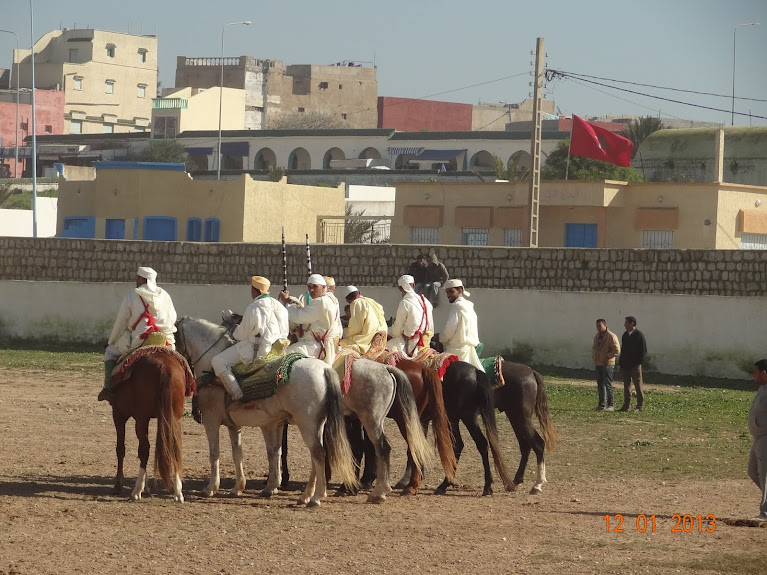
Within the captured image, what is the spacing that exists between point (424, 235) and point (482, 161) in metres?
28.0

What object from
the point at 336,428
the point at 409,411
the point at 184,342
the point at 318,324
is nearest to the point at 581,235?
the point at 318,324

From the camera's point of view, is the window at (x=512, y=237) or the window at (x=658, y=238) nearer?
the window at (x=658, y=238)

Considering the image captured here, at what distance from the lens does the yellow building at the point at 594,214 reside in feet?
116

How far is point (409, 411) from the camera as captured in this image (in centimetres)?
1234

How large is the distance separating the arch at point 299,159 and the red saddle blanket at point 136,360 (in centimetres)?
5700

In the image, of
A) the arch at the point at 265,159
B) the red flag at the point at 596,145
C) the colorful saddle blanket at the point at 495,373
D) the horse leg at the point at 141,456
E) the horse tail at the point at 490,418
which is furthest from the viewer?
the arch at the point at 265,159

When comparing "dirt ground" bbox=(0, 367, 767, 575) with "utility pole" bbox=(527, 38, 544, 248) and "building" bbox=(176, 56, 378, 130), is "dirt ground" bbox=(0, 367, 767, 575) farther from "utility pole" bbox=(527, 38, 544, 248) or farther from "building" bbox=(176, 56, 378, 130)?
"building" bbox=(176, 56, 378, 130)

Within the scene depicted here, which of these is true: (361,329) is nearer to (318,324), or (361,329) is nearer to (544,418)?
(318,324)

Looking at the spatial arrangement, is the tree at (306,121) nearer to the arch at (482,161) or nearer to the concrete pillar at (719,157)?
the arch at (482,161)

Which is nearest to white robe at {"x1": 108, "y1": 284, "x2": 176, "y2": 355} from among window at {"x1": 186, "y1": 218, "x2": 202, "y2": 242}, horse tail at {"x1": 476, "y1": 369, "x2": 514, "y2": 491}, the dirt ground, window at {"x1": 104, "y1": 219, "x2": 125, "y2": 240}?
the dirt ground

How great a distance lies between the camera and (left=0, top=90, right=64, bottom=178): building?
7762 cm

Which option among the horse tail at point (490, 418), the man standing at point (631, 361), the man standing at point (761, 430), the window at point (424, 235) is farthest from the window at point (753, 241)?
the man standing at point (761, 430)

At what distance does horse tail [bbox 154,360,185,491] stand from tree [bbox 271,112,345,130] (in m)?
87.4

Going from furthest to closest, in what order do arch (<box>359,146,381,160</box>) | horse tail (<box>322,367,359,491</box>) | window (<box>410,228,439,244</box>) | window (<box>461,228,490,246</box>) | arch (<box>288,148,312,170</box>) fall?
arch (<box>288,148,312,170</box>), arch (<box>359,146,381,160</box>), window (<box>410,228,439,244</box>), window (<box>461,228,490,246</box>), horse tail (<box>322,367,359,491</box>)
